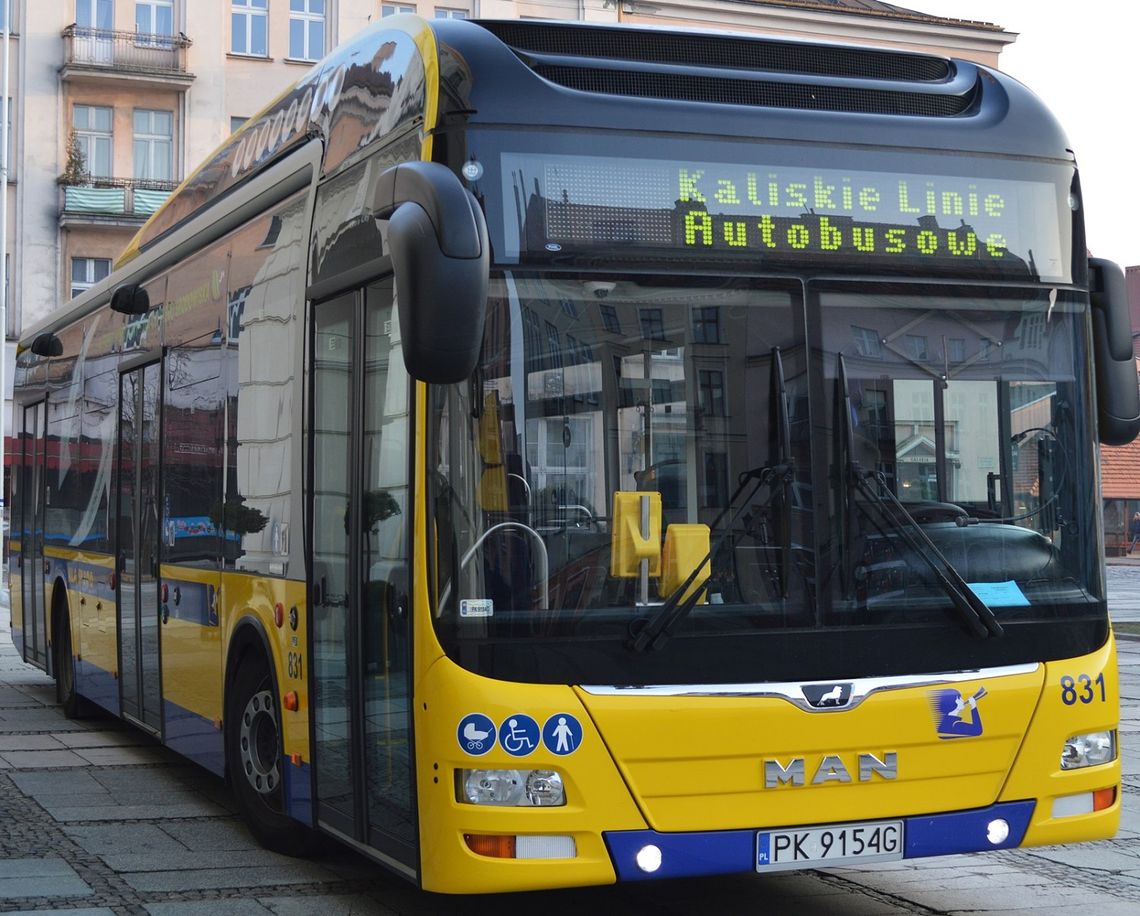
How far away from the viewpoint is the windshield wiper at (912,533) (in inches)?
238

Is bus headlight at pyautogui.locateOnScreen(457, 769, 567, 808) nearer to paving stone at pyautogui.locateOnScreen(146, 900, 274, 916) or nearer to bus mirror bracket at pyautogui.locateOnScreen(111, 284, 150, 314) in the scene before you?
paving stone at pyautogui.locateOnScreen(146, 900, 274, 916)

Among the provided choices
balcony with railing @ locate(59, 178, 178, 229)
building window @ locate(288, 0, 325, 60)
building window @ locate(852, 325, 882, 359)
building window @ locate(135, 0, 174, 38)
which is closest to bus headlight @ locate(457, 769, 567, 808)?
building window @ locate(852, 325, 882, 359)

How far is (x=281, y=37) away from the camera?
45625 mm

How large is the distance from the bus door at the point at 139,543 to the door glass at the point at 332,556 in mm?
3228

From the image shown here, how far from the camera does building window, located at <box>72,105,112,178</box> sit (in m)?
43.5

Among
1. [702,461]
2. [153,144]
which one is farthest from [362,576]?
[153,144]

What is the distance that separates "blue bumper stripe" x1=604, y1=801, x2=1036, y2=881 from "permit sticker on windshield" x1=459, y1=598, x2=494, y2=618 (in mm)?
795

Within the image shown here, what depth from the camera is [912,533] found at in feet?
19.8

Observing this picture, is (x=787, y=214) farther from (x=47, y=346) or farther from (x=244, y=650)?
(x=47, y=346)

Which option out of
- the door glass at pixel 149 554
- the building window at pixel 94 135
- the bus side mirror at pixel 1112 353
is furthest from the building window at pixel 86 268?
the bus side mirror at pixel 1112 353

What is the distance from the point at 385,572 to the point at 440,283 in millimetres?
1314

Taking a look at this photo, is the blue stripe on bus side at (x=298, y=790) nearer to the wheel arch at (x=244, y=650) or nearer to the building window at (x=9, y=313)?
the wheel arch at (x=244, y=650)

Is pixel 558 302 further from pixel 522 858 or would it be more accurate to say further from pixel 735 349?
pixel 522 858

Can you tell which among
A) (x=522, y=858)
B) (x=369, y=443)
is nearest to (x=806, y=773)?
(x=522, y=858)
